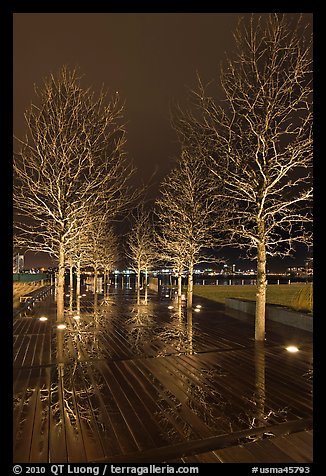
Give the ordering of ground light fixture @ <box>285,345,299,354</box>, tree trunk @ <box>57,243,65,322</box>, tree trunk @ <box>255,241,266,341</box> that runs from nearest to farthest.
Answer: ground light fixture @ <box>285,345,299,354</box> → tree trunk @ <box>255,241,266,341</box> → tree trunk @ <box>57,243,65,322</box>

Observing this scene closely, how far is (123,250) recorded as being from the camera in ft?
160

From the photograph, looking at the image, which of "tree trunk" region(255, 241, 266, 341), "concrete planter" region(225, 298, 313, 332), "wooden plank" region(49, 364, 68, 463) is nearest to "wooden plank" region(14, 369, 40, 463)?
"wooden plank" region(49, 364, 68, 463)

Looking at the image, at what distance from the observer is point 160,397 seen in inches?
246

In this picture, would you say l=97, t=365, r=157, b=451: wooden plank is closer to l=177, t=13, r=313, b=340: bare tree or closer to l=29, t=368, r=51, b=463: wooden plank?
l=29, t=368, r=51, b=463: wooden plank

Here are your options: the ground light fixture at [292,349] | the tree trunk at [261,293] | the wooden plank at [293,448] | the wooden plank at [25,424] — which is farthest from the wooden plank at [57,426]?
the tree trunk at [261,293]

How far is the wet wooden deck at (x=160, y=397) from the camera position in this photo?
4457mm

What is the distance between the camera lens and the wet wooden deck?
4.46 meters

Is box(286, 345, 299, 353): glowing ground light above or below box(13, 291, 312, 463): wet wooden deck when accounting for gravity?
below

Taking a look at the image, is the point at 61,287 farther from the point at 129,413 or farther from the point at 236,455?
the point at 236,455

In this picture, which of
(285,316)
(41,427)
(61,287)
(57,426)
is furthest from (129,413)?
(285,316)

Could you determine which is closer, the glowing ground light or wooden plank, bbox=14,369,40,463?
wooden plank, bbox=14,369,40,463

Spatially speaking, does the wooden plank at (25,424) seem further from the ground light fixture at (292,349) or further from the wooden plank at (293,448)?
the ground light fixture at (292,349)
